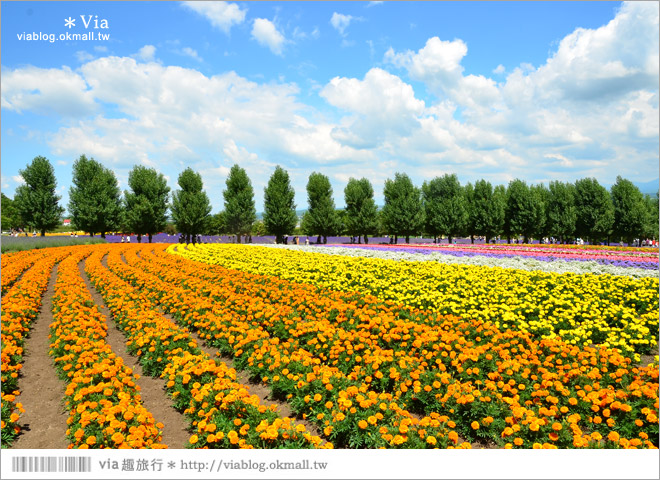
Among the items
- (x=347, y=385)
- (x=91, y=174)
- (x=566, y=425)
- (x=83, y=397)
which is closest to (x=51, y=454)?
(x=83, y=397)

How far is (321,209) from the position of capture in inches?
2335

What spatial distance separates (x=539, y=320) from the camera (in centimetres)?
886

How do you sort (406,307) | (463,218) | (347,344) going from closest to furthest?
(347,344) → (406,307) → (463,218)

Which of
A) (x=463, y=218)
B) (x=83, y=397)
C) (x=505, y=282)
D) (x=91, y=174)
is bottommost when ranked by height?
(x=83, y=397)

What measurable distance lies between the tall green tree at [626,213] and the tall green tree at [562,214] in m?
4.76

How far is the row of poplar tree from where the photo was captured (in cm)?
4912

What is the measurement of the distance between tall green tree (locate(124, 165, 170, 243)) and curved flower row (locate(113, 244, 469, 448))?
5046 centimetres

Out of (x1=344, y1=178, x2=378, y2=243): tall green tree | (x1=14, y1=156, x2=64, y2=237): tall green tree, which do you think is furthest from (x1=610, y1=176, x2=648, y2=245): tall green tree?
(x1=14, y1=156, x2=64, y2=237): tall green tree

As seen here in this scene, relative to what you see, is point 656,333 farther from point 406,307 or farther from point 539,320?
point 406,307

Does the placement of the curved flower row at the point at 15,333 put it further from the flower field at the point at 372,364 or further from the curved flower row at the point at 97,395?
the curved flower row at the point at 97,395

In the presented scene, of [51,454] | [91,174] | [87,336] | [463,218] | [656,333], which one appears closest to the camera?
[51,454]

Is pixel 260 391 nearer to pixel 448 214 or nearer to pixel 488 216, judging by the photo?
pixel 448 214

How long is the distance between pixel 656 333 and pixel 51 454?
10786mm

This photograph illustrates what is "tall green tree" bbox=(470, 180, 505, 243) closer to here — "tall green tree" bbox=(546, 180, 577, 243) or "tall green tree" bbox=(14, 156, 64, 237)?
"tall green tree" bbox=(546, 180, 577, 243)
